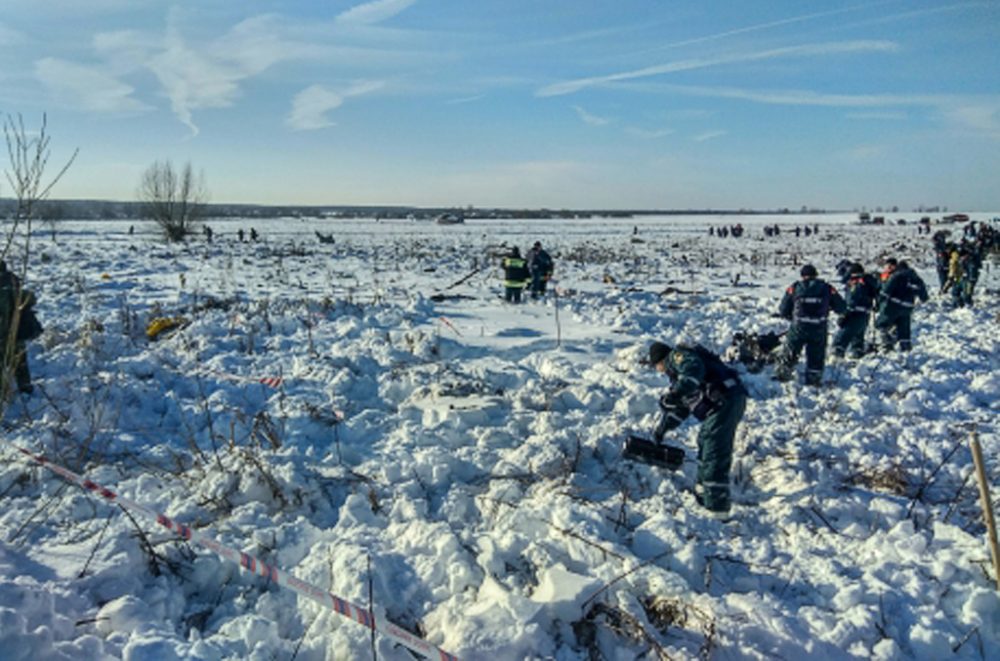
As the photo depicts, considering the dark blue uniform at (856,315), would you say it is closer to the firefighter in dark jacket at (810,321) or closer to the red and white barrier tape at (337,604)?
the firefighter in dark jacket at (810,321)

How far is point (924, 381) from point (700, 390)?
4.22 m

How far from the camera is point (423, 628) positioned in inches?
138

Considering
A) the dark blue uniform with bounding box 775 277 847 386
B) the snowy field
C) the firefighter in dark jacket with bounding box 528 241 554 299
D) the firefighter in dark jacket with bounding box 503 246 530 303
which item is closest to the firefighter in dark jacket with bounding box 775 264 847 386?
the dark blue uniform with bounding box 775 277 847 386

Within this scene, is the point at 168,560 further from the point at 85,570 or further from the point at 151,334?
the point at 151,334

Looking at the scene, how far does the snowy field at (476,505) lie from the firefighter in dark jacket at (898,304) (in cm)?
45

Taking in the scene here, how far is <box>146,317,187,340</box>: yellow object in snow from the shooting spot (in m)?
9.67

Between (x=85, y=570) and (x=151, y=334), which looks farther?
(x=151, y=334)

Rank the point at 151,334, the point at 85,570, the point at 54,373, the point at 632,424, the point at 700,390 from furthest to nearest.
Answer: the point at 151,334
the point at 54,373
the point at 632,424
the point at 700,390
the point at 85,570

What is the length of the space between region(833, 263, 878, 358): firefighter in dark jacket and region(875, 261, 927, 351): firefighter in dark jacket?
1.14 feet

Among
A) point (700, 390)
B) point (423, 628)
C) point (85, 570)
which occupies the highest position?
point (700, 390)

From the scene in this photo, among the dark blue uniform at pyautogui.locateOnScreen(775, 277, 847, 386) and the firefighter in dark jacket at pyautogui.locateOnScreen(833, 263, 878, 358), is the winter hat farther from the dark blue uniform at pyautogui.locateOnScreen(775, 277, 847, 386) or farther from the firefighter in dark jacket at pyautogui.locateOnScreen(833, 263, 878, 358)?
the firefighter in dark jacket at pyautogui.locateOnScreen(833, 263, 878, 358)

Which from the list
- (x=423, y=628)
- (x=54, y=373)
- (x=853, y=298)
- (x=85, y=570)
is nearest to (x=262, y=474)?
(x=85, y=570)

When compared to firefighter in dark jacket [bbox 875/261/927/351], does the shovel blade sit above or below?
below

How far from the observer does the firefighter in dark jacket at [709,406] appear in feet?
15.5
